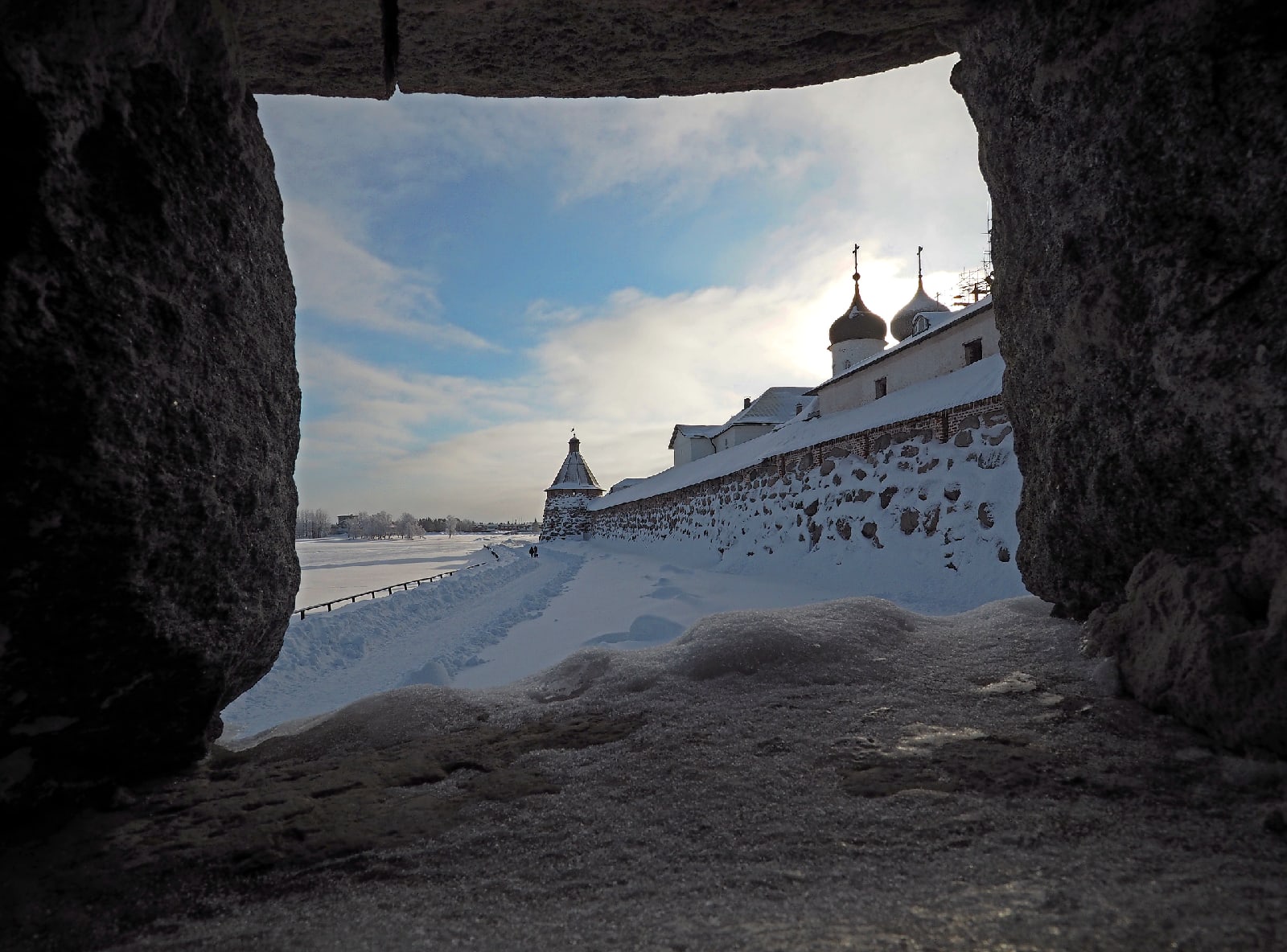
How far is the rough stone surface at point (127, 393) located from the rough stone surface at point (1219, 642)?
2974mm

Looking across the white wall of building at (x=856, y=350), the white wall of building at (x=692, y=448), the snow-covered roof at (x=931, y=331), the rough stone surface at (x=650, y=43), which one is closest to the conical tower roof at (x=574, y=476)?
the white wall of building at (x=692, y=448)

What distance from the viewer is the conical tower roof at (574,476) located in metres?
34.6

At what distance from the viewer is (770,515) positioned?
9.95 metres

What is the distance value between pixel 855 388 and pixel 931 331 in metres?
3.02

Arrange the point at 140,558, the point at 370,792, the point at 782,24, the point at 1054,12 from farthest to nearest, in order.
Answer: the point at 782,24
the point at 1054,12
the point at 370,792
the point at 140,558

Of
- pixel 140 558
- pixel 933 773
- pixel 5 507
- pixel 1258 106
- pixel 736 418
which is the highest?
pixel 736 418

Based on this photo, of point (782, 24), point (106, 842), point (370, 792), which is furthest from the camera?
point (782, 24)

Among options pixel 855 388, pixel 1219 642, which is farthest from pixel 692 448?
pixel 1219 642

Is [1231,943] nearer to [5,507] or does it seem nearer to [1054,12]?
[5,507]

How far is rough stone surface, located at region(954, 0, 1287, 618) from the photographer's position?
168 cm

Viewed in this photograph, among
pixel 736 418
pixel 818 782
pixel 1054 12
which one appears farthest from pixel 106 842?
pixel 736 418

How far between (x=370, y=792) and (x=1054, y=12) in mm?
3507

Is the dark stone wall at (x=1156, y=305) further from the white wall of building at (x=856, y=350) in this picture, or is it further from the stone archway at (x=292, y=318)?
the white wall of building at (x=856, y=350)

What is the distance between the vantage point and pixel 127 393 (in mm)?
1644
